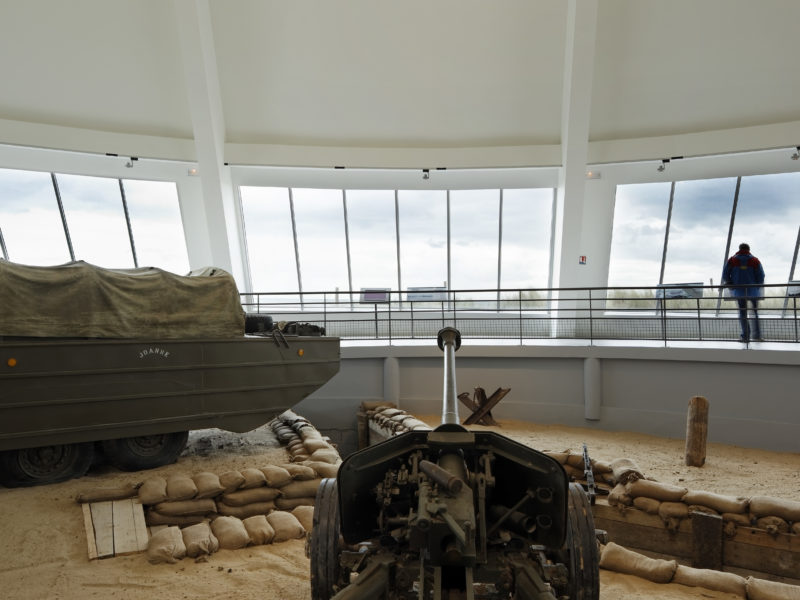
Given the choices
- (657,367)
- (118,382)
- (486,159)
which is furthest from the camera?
(486,159)

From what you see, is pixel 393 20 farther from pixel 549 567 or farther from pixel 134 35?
pixel 549 567

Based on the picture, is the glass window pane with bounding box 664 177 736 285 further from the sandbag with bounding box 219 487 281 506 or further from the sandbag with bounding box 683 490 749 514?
the sandbag with bounding box 219 487 281 506

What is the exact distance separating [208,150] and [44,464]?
8.60m

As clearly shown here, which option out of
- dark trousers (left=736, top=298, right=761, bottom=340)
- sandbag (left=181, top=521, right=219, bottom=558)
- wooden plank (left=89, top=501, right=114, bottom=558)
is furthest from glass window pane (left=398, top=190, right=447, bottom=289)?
sandbag (left=181, top=521, right=219, bottom=558)

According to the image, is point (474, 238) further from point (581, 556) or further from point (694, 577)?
point (581, 556)

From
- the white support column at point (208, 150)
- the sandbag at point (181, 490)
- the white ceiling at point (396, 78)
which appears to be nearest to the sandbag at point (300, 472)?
the sandbag at point (181, 490)

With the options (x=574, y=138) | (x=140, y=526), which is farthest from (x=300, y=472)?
(x=574, y=138)

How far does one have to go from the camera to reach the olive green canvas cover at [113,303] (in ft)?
22.0

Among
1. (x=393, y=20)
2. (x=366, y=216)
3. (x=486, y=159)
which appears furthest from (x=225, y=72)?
(x=486, y=159)

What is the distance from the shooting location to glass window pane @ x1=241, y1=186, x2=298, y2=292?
1662cm

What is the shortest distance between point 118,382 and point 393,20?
9538 mm

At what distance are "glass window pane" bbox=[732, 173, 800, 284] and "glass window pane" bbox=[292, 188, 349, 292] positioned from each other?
1024 centimetres

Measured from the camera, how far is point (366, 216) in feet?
56.4

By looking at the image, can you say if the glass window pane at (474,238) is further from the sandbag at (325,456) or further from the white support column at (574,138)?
the sandbag at (325,456)
